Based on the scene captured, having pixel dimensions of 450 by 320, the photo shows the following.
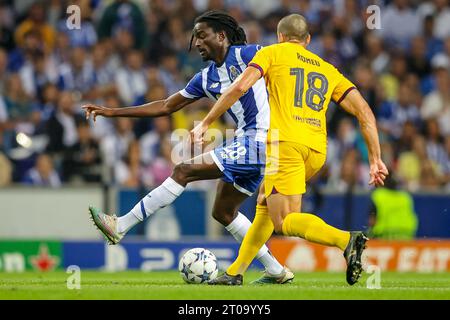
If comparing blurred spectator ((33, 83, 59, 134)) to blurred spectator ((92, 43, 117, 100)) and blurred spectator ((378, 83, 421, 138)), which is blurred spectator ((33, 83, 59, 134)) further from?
blurred spectator ((378, 83, 421, 138))

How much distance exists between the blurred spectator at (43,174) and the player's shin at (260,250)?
610 centimetres

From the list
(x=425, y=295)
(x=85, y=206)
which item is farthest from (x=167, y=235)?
(x=425, y=295)

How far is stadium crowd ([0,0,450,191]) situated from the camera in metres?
15.8

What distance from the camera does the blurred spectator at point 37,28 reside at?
57.5ft

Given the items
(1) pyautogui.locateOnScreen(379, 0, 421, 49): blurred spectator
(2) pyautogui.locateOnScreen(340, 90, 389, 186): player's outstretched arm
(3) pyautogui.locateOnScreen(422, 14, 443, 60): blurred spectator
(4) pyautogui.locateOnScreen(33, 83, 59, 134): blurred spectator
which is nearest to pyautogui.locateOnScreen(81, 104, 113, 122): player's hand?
(2) pyautogui.locateOnScreen(340, 90, 389, 186): player's outstretched arm

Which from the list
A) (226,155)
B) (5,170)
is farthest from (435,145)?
(226,155)

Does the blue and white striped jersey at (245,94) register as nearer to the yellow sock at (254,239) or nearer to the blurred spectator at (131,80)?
the yellow sock at (254,239)

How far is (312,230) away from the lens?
8.49 metres

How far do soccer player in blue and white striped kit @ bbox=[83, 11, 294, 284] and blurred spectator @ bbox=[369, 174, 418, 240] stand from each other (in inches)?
252

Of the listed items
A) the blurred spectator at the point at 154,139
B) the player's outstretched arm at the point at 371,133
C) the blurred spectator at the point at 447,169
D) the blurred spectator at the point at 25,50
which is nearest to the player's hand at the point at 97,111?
the player's outstretched arm at the point at 371,133

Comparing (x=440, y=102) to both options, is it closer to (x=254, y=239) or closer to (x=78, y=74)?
(x=78, y=74)

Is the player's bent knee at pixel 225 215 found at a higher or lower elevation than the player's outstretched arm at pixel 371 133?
lower

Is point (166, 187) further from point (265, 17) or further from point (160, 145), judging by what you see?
point (265, 17)
